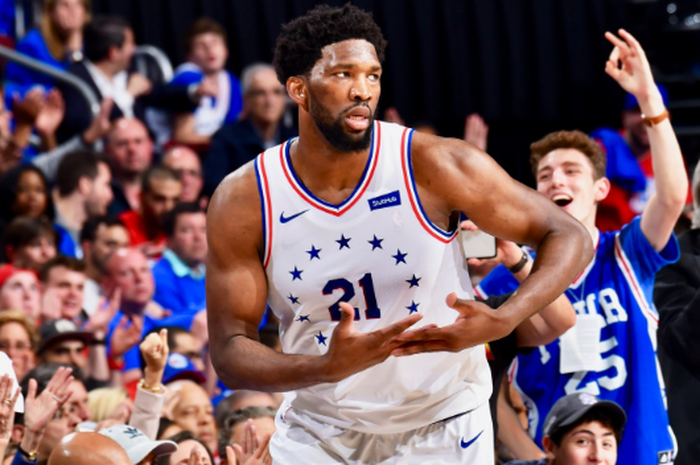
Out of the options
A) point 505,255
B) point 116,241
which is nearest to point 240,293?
point 505,255

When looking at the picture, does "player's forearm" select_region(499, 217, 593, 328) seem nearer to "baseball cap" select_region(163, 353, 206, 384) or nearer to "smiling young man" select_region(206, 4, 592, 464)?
"smiling young man" select_region(206, 4, 592, 464)

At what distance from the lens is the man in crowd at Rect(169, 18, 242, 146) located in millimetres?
8172

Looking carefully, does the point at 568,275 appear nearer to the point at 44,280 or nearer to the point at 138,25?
the point at 44,280

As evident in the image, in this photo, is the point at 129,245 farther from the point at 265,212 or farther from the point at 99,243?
the point at 265,212

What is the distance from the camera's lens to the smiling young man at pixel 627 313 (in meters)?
4.20

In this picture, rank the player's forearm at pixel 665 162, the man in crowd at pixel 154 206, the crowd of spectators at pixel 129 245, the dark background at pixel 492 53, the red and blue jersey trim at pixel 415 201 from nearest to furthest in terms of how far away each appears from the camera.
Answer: the red and blue jersey trim at pixel 415 201 < the player's forearm at pixel 665 162 < the crowd of spectators at pixel 129 245 < the man in crowd at pixel 154 206 < the dark background at pixel 492 53

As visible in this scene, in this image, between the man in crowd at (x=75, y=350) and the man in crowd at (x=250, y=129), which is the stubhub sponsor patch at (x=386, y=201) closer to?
the man in crowd at (x=75, y=350)

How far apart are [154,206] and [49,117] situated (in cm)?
109

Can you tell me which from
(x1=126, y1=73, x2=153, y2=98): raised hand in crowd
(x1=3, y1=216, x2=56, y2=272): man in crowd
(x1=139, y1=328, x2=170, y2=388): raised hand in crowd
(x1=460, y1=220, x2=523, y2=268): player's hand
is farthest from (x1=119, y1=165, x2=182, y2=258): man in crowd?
(x1=460, y1=220, x2=523, y2=268): player's hand

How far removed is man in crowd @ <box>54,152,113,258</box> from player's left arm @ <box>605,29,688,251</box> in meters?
3.89

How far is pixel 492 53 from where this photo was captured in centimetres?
875

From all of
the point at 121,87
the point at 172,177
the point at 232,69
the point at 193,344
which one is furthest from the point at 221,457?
the point at 232,69

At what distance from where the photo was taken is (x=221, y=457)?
467 cm

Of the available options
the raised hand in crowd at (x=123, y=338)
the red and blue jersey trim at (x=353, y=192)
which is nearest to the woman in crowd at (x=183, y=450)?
the red and blue jersey trim at (x=353, y=192)
